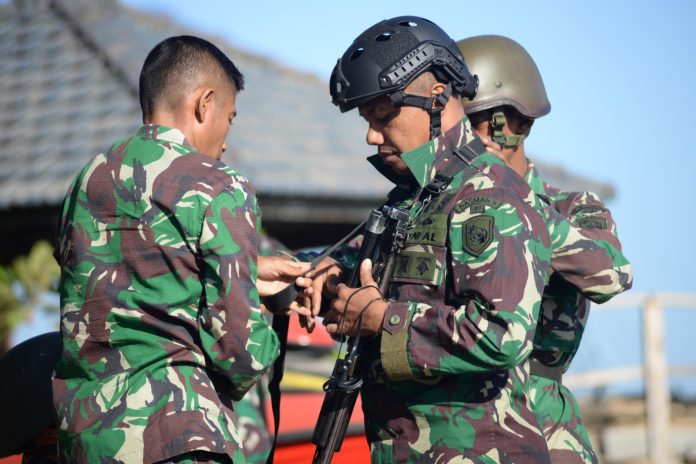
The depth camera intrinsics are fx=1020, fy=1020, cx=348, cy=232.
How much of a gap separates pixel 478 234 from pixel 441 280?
20cm

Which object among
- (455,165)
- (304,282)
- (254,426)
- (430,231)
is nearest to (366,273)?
(430,231)

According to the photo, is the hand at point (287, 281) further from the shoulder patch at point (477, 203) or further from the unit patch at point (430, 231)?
the shoulder patch at point (477, 203)

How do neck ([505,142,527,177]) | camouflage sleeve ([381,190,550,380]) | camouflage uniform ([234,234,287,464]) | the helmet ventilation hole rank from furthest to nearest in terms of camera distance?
camouflage uniform ([234,234,287,464]), neck ([505,142,527,177]), the helmet ventilation hole, camouflage sleeve ([381,190,550,380])

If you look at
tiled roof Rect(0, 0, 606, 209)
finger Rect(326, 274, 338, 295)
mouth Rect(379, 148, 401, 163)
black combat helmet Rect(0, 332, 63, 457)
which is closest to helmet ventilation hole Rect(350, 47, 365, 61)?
mouth Rect(379, 148, 401, 163)

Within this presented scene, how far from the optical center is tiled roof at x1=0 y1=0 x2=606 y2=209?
852cm

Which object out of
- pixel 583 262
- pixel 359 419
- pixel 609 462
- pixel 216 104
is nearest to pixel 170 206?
pixel 216 104

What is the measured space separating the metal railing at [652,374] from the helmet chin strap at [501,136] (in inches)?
269

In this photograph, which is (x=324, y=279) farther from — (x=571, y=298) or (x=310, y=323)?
(x=571, y=298)

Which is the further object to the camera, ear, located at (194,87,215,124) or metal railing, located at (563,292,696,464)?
metal railing, located at (563,292,696,464)

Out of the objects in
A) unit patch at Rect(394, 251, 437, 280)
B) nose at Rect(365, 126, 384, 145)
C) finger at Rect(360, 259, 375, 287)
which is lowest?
finger at Rect(360, 259, 375, 287)

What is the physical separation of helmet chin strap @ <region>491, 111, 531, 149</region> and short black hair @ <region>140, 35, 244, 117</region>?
1.20 m

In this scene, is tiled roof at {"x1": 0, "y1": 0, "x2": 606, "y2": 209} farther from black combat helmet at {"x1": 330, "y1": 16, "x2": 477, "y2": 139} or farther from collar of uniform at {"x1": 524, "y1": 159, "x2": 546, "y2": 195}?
black combat helmet at {"x1": 330, "y1": 16, "x2": 477, "y2": 139}

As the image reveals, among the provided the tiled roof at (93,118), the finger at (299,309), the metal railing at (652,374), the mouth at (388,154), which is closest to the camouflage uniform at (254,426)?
the finger at (299,309)

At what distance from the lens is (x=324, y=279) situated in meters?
3.57
